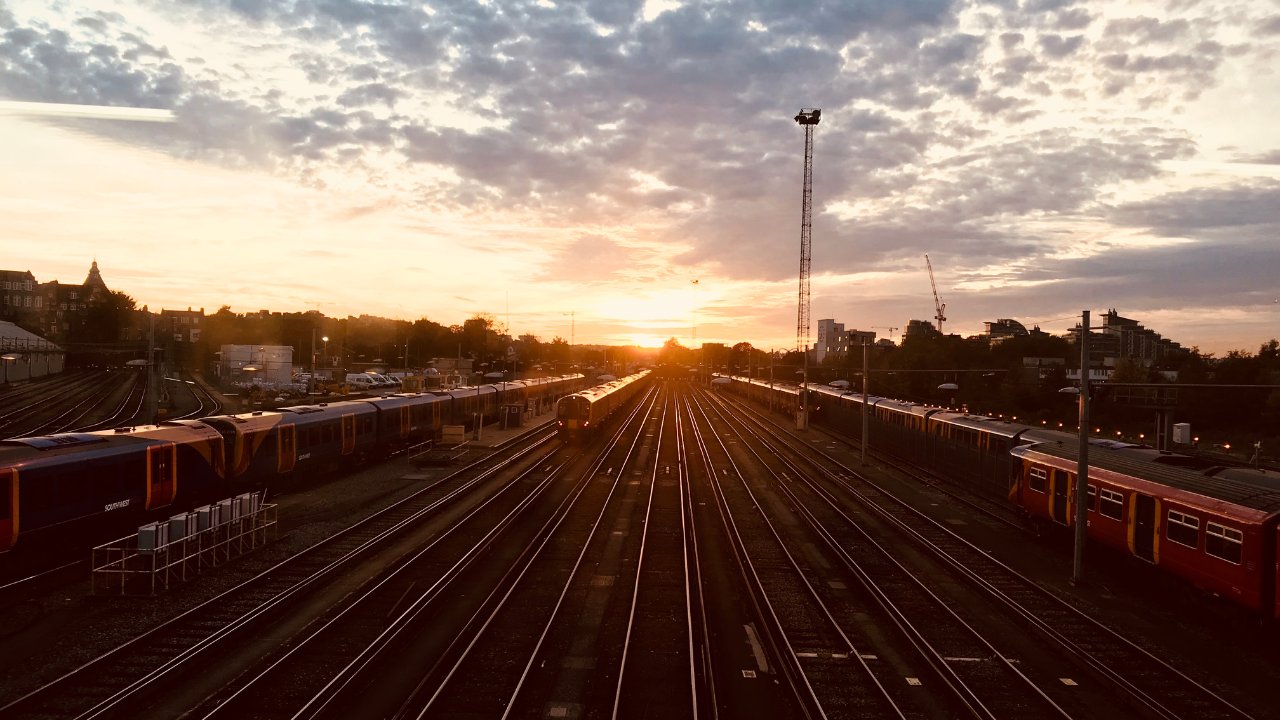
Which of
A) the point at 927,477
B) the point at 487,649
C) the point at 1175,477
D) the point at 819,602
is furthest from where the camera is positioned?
the point at 927,477

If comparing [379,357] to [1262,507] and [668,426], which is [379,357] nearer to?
[668,426]

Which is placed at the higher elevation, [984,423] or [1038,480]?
[984,423]

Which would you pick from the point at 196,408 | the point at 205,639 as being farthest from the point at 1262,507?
the point at 196,408

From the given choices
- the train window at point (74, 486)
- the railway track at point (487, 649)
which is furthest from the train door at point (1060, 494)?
the train window at point (74, 486)

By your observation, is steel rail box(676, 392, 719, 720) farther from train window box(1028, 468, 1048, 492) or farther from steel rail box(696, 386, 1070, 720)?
train window box(1028, 468, 1048, 492)

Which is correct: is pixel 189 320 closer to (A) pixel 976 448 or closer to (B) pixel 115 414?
(B) pixel 115 414

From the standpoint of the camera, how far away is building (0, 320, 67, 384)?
7300cm

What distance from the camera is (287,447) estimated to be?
28266 mm

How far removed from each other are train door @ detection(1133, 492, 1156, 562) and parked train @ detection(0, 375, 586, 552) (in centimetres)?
2441

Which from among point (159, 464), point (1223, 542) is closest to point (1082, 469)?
point (1223, 542)

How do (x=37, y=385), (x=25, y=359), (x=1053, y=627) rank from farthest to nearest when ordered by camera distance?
(x=25, y=359)
(x=37, y=385)
(x=1053, y=627)

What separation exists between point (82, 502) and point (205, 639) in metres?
7.31

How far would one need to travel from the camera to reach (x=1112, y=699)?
12.0m

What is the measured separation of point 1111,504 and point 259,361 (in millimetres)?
84084
